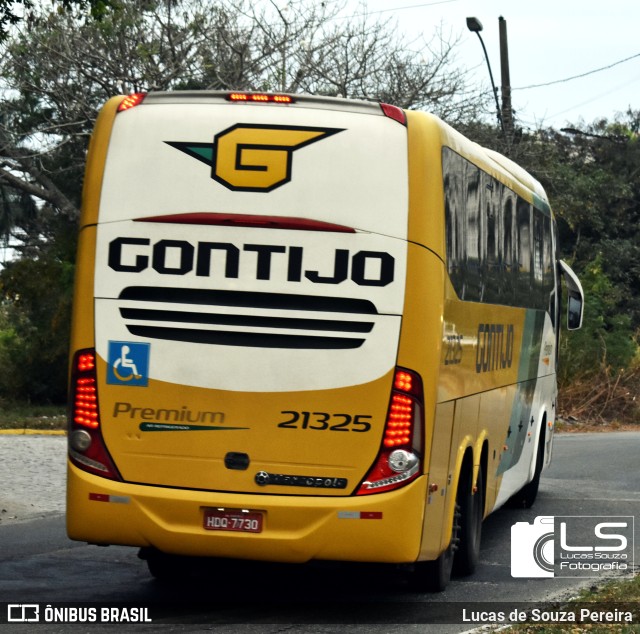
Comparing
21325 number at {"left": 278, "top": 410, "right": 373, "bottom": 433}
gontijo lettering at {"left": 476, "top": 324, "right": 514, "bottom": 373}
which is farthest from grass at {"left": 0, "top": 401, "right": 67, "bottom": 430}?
21325 number at {"left": 278, "top": 410, "right": 373, "bottom": 433}

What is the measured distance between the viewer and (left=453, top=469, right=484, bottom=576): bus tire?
9.87m

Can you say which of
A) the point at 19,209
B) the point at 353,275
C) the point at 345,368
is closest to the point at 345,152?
the point at 353,275

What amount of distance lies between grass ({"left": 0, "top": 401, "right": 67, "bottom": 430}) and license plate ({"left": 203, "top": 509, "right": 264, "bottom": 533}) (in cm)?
1449

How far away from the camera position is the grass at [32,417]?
2236cm

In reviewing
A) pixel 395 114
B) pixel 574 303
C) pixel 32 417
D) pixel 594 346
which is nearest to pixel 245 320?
pixel 395 114

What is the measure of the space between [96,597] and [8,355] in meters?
19.9

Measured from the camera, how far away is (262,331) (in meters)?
8.19

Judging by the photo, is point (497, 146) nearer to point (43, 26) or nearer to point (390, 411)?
point (43, 26)

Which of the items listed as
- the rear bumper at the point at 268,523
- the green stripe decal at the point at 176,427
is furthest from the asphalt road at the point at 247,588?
the green stripe decal at the point at 176,427

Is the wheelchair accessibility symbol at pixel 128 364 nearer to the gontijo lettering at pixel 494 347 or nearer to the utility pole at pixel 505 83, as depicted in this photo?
the gontijo lettering at pixel 494 347

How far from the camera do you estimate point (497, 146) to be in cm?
3028

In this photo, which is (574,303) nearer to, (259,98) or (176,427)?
(259,98)

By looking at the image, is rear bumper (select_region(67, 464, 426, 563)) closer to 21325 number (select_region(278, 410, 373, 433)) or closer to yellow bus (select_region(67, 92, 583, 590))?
yellow bus (select_region(67, 92, 583, 590))

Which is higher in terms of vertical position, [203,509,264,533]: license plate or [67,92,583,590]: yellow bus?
[67,92,583,590]: yellow bus
